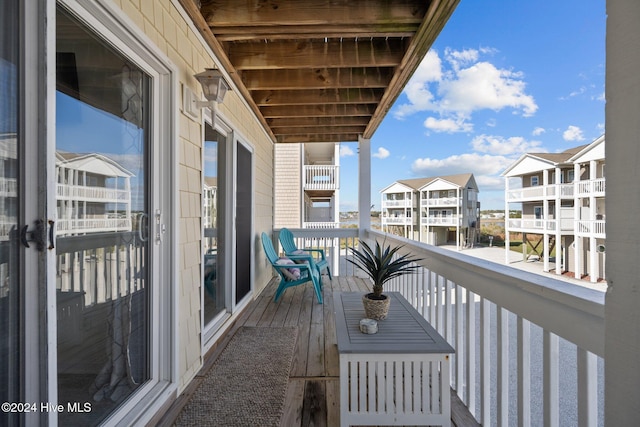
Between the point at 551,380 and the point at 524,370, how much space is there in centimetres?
15

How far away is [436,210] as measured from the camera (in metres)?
4.51

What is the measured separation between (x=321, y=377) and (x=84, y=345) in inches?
56.8

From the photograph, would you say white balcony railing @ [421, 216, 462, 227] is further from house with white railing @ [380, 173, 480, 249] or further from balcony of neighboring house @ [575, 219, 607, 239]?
balcony of neighboring house @ [575, 219, 607, 239]

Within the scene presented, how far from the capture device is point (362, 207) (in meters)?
4.97

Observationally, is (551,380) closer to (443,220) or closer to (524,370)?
(524,370)

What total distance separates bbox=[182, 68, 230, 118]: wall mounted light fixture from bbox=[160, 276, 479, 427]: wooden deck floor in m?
1.90

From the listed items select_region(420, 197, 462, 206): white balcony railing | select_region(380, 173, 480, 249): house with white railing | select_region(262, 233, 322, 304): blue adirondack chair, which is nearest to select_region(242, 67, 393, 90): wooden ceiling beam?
select_region(380, 173, 480, 249): house with white railing

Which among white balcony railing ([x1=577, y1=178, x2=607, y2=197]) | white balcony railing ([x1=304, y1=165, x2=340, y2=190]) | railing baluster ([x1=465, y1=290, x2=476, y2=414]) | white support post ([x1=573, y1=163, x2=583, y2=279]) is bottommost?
railing baluster ([x1=465, y1=290, x2=476, y2=414])

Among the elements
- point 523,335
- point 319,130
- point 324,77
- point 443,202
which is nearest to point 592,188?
point 523,335

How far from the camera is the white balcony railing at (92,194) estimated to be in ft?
3.72

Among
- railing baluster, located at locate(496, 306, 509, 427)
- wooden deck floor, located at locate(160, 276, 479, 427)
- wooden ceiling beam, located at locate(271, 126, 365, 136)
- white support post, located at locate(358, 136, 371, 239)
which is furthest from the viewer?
white support post, located at locate(358, 136, 371, 239)

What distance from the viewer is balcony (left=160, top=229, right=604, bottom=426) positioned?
3.23 feet

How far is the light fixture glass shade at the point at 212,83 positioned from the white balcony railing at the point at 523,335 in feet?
6.52

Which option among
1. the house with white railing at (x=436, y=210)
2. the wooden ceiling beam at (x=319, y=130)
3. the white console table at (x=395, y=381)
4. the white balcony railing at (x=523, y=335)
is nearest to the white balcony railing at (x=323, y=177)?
the house with white railing at (x=436, y=210)
